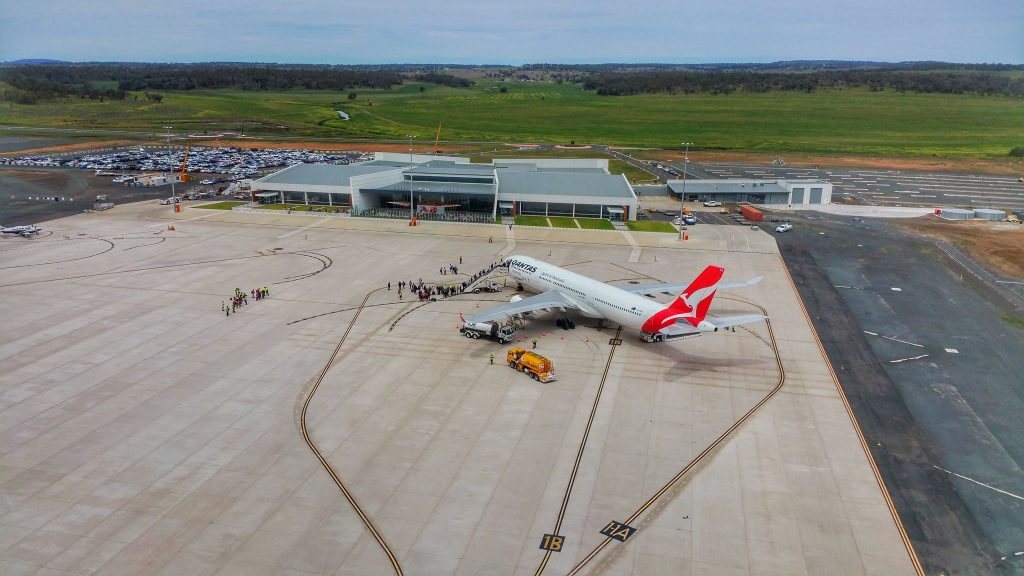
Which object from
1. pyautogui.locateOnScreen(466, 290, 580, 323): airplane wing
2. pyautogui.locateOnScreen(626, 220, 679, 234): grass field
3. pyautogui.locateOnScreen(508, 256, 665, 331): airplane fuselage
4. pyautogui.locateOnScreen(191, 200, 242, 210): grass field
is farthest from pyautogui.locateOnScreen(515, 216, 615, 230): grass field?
pyautogui.locateOnScreen(191, 200, 242, 210): grass field

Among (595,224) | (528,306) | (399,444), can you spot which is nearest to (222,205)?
(595,224)

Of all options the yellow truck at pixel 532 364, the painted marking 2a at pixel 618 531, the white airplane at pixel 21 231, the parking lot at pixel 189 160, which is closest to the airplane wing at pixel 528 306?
the yellow truck at pixel 532 364

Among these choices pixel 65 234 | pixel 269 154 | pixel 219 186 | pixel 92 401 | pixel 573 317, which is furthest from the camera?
pixel 269 154

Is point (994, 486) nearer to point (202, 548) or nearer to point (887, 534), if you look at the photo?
point (887, 534)

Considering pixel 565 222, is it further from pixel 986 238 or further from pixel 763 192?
pixel 986 238

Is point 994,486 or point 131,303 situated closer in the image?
point 994,486

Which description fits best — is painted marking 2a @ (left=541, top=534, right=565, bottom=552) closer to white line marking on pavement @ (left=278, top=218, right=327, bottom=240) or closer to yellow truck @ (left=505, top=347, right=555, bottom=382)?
yellow truck @ (left=505, top=347, right=555, bottom=382)

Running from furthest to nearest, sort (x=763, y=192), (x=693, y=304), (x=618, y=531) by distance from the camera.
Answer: (x=763, y=192), (x=693, y=304), (x=618, y=531)

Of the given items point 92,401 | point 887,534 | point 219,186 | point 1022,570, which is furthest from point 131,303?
point 219,186
